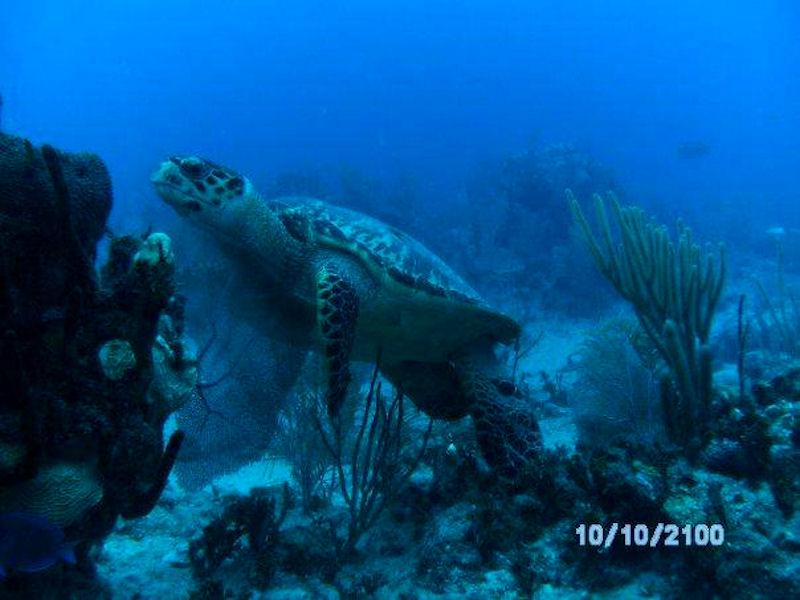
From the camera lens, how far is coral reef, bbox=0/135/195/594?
7.11ft

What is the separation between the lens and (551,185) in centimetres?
1739

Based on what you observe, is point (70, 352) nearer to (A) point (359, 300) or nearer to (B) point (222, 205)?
(B) point (222, 205)

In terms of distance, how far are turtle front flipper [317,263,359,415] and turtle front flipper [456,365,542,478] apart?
4.35 feet

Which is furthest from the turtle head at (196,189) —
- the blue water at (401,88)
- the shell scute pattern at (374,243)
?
the blue water at (401,88)

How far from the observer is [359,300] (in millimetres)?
4645

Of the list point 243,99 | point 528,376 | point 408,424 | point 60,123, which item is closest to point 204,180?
point 408,424

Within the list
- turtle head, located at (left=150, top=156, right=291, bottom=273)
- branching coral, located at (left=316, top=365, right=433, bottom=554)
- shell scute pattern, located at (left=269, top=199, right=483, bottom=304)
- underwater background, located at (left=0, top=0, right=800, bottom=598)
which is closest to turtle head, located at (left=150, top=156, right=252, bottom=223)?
turtle head, located at (left=150, top=156, right=291, bottom=273)

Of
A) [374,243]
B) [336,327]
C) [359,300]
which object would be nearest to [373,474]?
[336,327]

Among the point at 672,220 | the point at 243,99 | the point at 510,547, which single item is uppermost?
the point at 243,99

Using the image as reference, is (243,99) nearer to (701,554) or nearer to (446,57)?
(446,57)

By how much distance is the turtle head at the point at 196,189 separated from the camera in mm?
4449

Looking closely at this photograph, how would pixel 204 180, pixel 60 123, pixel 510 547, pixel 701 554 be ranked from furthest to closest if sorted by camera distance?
pixel 60 123
pixel 204 180
pixel 510 547
pixel 701 554

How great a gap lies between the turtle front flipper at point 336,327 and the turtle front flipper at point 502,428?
4.35 feet

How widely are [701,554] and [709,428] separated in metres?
1.22
